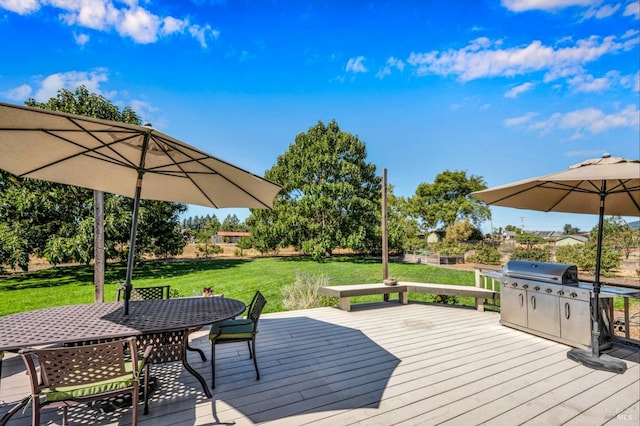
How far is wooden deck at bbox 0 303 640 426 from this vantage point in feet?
6.95

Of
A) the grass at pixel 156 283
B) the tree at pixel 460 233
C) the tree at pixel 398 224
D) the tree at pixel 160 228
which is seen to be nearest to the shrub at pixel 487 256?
the tree at pixel 398 224

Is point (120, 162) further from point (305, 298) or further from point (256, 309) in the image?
point (305, 298)

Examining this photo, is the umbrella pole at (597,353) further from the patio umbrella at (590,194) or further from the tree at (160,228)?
the tree at (160,228)

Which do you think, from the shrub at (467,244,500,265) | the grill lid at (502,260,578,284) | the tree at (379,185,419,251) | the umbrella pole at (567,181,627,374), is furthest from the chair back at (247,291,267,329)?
the shrub at (467,244,500,265)

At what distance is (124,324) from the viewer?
2145 millimetres

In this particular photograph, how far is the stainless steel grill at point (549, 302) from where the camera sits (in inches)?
134

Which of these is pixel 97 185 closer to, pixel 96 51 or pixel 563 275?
pixel 563 275

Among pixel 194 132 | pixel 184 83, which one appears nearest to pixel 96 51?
pixel 184 83

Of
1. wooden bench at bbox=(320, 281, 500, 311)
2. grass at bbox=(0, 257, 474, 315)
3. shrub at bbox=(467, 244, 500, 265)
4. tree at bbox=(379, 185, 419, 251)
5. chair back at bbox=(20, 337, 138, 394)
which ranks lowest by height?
grass at bbox=(0, 257, 474, 315)

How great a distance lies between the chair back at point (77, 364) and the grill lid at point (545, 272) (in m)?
4.48

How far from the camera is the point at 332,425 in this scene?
6.56 ft

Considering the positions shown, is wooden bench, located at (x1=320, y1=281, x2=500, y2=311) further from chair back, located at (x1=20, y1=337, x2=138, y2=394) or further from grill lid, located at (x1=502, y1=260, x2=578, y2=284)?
chair back, located at (x1=20, y1=337, x2=138, y2=394)

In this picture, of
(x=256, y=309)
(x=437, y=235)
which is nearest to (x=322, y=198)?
(x=256, y=309)

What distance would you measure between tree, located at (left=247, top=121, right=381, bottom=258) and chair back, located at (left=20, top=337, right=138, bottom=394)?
54.7 feet
